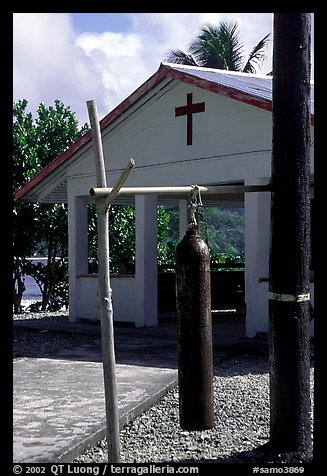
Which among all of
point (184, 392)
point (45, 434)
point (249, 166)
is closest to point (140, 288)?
point (249, 166)

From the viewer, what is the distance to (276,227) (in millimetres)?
5746

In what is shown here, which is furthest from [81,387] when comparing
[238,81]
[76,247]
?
[76,247]

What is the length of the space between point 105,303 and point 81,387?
3702mm

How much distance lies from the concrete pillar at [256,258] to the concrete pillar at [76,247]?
14.3 feet

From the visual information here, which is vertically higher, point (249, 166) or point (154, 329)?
point (249, 166)

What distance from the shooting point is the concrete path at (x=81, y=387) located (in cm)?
611

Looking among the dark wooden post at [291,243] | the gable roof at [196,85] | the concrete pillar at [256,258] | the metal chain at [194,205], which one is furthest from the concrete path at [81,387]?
the gable roof at [196,85]

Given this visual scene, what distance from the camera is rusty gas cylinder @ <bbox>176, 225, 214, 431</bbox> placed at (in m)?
4.69

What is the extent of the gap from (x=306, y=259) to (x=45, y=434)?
2.34 metres

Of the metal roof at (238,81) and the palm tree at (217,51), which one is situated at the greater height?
the palm tree at (217,51)

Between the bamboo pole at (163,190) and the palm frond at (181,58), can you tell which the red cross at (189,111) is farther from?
the palm frond at (181,58)

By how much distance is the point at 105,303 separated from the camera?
488 centimetres

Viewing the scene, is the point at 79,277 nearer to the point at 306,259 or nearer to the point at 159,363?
the point at 159,363

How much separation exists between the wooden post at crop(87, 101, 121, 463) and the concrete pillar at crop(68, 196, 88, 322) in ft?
35.0
